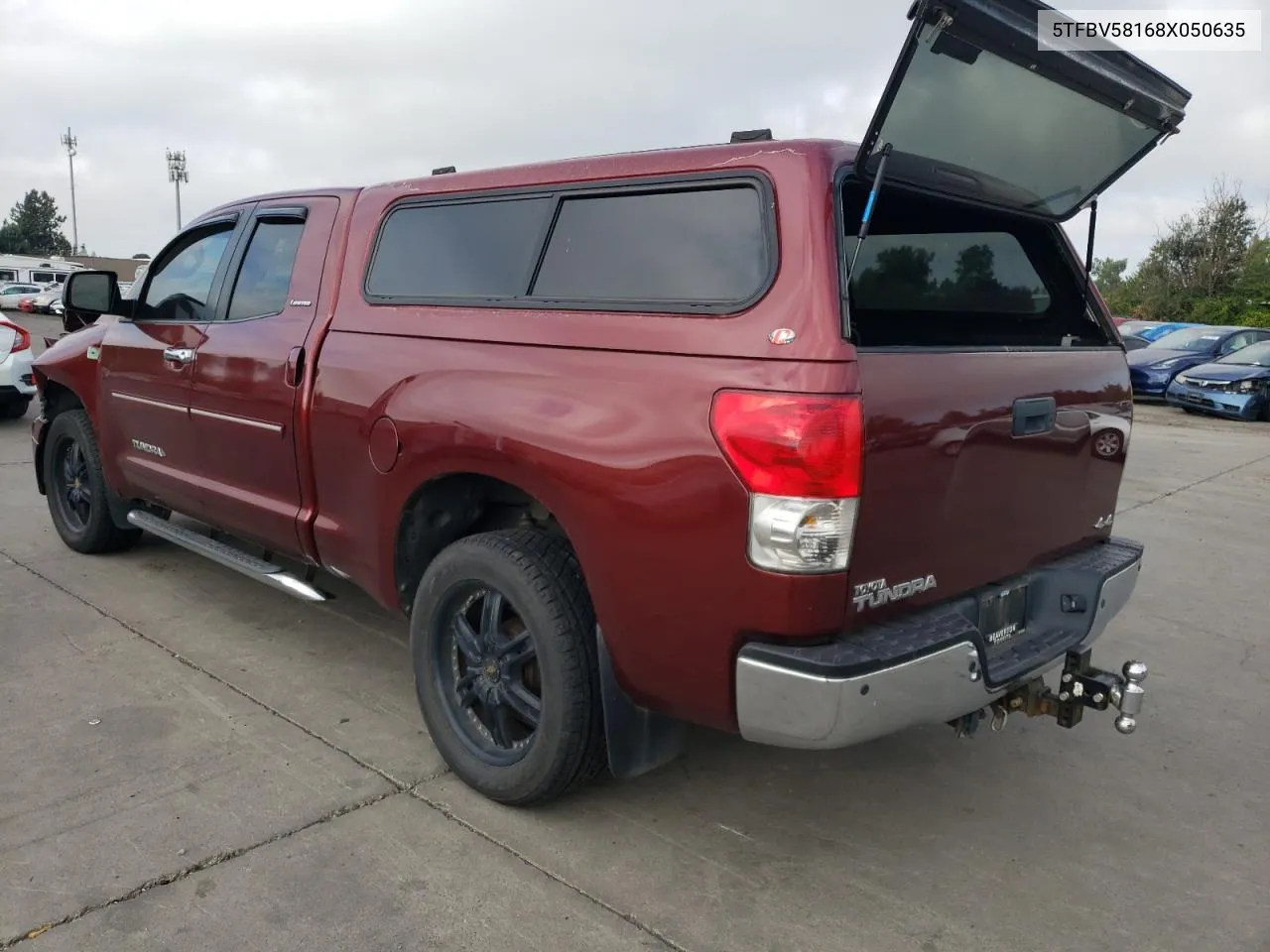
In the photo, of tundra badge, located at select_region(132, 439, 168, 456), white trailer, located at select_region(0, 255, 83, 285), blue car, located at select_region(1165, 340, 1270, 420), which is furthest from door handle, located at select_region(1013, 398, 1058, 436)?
white trailer, located at select_region(0, 255, 83, 285)

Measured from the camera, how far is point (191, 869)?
271 cm

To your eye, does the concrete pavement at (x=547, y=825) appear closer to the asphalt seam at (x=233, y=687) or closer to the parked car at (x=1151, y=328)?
the asphalt seam at (x=233, y=687)

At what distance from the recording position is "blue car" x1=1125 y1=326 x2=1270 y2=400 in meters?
17.2

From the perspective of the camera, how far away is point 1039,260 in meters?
3.52

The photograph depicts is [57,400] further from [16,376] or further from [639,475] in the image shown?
[16,376]

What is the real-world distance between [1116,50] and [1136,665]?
1733mm

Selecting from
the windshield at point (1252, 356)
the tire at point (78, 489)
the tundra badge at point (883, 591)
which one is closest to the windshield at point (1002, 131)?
the tundra badge at point (883, 591)

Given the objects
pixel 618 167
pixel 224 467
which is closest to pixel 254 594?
pixel 224 467

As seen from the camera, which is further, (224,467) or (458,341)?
(224,467)

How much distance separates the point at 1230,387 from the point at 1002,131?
14659mm

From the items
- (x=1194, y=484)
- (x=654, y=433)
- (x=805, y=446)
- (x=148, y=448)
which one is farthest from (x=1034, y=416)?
(x=1194, y=484)

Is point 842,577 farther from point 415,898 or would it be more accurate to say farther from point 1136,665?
point 415,898

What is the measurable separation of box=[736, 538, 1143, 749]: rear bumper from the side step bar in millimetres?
2082

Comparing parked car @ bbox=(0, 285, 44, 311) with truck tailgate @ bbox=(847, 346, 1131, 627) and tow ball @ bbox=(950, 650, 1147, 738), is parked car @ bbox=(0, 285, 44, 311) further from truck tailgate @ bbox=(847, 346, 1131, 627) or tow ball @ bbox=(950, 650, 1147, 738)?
tow ball @ bbox=(950, 650, 1147, 738)
